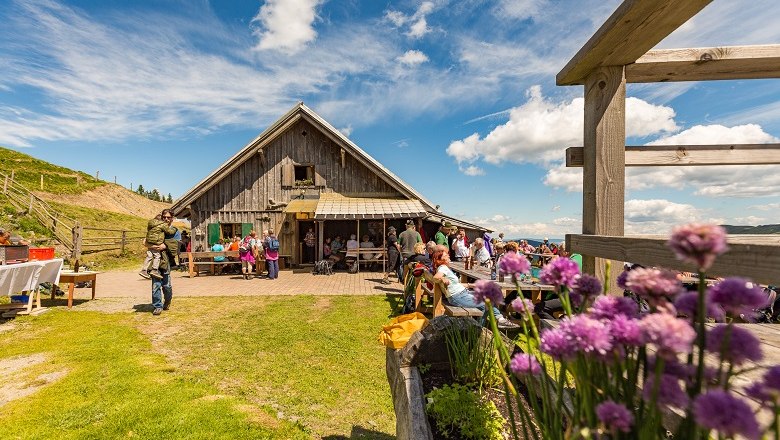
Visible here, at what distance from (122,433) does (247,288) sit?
8.19m

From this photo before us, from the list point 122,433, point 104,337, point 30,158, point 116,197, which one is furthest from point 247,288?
point 30,158

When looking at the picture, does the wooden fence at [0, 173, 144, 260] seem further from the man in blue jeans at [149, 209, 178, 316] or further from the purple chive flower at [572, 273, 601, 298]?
the purple chive flower at [572, 273, 601, 298]

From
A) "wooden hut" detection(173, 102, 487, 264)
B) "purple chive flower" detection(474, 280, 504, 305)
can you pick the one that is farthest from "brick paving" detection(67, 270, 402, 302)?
"purple chive flower" detection(474, 280, 504, 305)

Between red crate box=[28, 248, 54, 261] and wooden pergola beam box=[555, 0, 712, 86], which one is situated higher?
wooden pergola beam box=[555, 0, 712, 86]

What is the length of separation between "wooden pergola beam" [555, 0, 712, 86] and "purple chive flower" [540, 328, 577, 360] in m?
→ 1.74

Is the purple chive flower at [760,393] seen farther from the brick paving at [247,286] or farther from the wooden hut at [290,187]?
the wooden hut at [290,187]

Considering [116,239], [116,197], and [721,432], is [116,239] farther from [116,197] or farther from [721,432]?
[116,197]

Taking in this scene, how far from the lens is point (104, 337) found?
6148 millimetres

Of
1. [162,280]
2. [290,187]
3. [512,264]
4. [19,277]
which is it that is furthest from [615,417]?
[290,187]

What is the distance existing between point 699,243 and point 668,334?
0.61 feet

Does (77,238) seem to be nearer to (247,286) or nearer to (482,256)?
(247,286)

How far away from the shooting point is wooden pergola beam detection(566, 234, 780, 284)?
96cm

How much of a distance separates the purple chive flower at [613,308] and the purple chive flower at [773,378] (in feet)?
0.86

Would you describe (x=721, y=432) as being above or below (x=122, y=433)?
above
